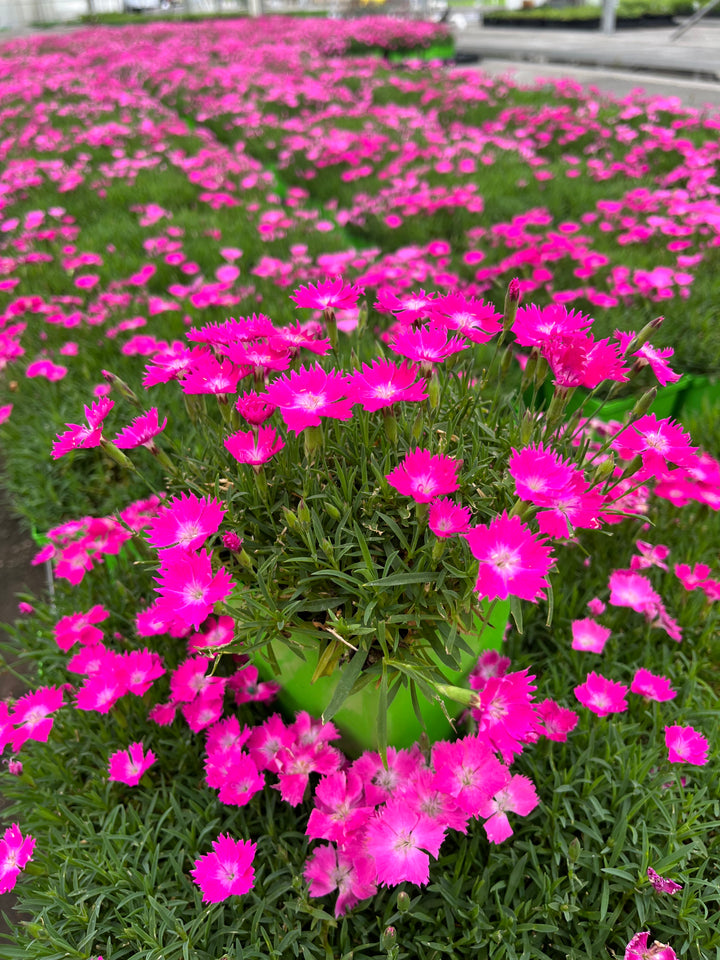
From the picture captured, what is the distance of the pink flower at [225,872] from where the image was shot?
1037mm

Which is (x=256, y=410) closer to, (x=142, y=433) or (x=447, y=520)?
(x=142, y=433)

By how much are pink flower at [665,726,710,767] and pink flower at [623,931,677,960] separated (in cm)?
35

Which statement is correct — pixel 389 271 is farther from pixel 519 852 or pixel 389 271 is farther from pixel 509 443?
pixel 519 852

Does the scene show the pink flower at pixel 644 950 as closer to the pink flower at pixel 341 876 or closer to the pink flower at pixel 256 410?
the pink flower at pixel 341 876

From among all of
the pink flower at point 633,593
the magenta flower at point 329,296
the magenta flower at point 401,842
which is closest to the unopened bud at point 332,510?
the magenta flower at point 329,296

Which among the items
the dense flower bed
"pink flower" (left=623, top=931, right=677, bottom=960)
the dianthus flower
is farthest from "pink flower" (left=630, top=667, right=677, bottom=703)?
the dianthus flower

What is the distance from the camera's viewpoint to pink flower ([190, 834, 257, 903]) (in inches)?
40.8

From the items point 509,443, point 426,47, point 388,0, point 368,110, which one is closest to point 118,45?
point 426,47

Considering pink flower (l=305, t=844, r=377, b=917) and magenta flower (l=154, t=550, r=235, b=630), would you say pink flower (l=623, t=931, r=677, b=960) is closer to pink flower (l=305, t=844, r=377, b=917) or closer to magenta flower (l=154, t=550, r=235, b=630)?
pink flower (l=305, t=844, r=377, b=917)

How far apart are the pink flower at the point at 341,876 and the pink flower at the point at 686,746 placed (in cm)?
64

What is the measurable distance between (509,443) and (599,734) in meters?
0.71

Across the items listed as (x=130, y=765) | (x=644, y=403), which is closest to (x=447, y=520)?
(x=644, y=403)

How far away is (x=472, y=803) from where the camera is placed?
945 mm

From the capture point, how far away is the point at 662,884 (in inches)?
41.4
